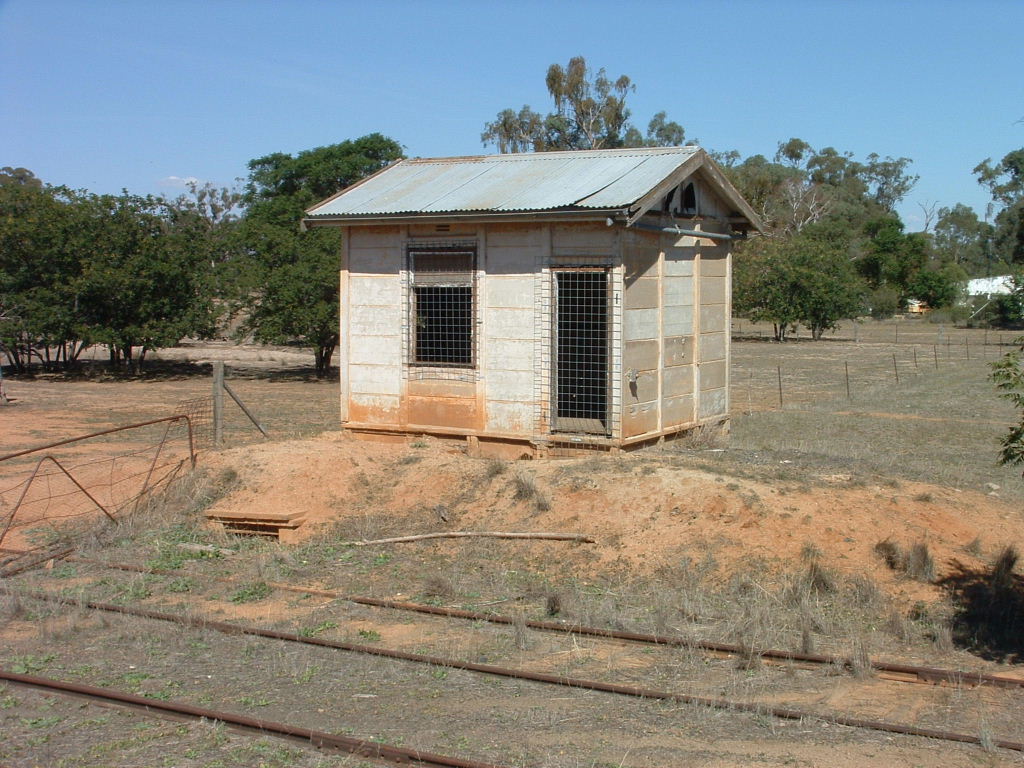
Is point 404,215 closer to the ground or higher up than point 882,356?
higher up

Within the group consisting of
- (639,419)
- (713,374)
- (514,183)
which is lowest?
(639,419)

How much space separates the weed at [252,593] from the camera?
10484 mm

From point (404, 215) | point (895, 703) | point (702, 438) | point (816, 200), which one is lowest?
point (895, 703)

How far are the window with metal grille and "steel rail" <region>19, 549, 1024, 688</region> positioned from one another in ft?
17.3

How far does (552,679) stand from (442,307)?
8.30 meters

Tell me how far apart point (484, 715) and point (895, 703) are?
118 inches

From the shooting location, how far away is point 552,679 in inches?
310

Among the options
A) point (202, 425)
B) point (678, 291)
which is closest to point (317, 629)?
point (678, 291)

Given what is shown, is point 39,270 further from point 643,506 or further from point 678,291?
point 643,506

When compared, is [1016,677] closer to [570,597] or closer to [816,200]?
[570,597]

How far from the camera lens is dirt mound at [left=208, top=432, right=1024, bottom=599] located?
10758mm

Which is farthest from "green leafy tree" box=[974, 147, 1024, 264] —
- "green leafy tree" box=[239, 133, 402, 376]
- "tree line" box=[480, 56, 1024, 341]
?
"green leafy tree" box=[239, 133, 402, 376]

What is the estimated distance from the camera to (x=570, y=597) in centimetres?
1020

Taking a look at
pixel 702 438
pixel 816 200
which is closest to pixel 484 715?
pixel 702 438
